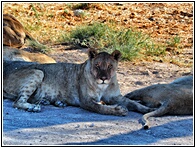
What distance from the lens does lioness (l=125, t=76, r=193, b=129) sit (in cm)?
733

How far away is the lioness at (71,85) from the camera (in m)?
7.41

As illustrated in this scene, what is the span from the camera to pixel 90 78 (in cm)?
762

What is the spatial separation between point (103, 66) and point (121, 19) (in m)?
6.53

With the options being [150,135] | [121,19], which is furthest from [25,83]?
[121,19]

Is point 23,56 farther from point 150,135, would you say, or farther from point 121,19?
point 121,19

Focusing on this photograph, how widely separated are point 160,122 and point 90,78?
121 cm

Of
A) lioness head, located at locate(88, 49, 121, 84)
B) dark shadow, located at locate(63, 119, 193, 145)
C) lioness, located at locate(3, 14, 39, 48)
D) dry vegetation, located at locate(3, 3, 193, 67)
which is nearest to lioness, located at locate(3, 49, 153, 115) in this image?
lioness head, located at locate(88, 49, 121, 84)

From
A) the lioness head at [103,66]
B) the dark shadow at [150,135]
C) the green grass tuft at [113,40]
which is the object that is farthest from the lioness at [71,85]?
the green grass tuft at [113,40]

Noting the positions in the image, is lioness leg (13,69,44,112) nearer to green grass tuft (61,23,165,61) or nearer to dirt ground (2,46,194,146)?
dirt ground (2,46,194,146)

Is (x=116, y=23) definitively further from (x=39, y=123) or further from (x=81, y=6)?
(x=39, y=123)

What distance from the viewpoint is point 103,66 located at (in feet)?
24.3

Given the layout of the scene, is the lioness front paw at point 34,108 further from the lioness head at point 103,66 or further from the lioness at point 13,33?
the lioness at point 13,33

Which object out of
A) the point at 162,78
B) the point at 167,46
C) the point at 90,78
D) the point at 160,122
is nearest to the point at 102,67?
the point at 90,78

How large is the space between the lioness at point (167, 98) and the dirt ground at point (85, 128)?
5.8 inches
